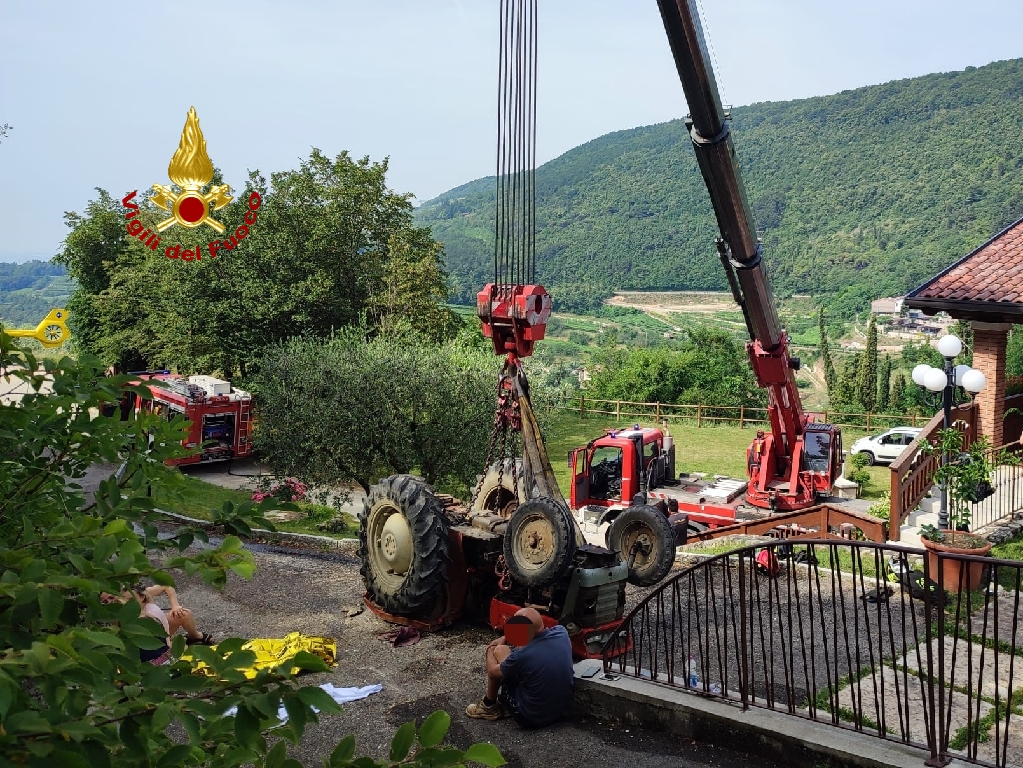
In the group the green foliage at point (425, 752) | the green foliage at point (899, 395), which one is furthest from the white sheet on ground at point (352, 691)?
the green foliage at point (899, 395)

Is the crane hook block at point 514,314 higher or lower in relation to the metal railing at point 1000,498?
higher

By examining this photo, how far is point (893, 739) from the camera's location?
6.50 metres

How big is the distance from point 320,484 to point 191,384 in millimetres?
7115

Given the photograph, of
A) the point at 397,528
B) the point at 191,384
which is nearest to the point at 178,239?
the point at 191,384

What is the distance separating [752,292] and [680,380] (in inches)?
1074

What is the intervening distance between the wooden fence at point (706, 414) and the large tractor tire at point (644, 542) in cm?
2317

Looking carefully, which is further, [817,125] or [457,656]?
[817,125]

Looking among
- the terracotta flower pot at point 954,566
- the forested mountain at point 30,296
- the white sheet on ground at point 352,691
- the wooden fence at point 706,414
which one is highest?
the forested mountain at point 30,296

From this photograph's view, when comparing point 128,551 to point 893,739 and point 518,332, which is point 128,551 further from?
point 518,332

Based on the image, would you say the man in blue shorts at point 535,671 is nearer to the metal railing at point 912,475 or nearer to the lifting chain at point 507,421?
the lifting chain at point 507,421

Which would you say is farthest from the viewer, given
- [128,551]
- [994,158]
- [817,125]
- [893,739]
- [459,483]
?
[817,125]

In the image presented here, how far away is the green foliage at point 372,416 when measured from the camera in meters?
18.4

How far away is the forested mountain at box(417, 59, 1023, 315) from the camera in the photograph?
9425 centimetres

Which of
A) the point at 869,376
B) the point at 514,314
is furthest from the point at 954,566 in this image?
the point at 869,376
